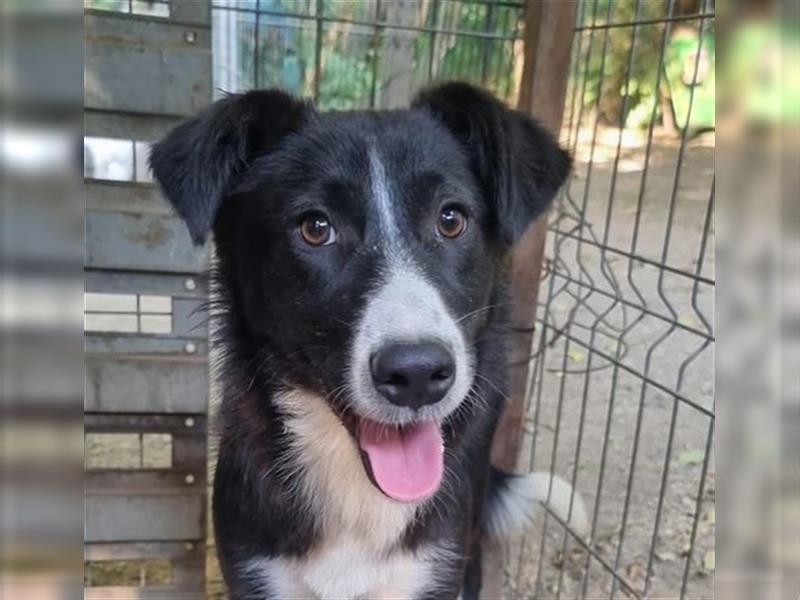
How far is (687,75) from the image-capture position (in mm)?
2031

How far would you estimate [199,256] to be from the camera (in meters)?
2.32

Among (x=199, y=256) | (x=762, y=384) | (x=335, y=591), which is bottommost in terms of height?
(x=335, y=591)

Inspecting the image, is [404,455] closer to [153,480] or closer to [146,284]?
[146,284]

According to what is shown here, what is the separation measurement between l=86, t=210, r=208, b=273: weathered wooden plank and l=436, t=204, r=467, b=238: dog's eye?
0.84 metres

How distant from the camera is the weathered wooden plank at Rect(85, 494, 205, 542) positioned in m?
2.46

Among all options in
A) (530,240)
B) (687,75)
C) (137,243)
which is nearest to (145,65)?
(137,243)

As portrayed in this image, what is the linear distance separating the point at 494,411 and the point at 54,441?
1.60 m

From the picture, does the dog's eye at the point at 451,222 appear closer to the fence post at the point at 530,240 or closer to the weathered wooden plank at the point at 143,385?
the fence post at the point at 530,240

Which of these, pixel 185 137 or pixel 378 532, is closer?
pixel 185 137

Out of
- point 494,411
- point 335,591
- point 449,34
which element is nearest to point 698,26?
point 449,34

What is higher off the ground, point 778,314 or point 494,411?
point 778,314

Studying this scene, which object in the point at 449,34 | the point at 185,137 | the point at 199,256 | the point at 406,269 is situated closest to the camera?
the point at 406,269

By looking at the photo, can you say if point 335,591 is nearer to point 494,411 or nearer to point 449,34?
point 494,411

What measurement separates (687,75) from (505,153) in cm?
65
